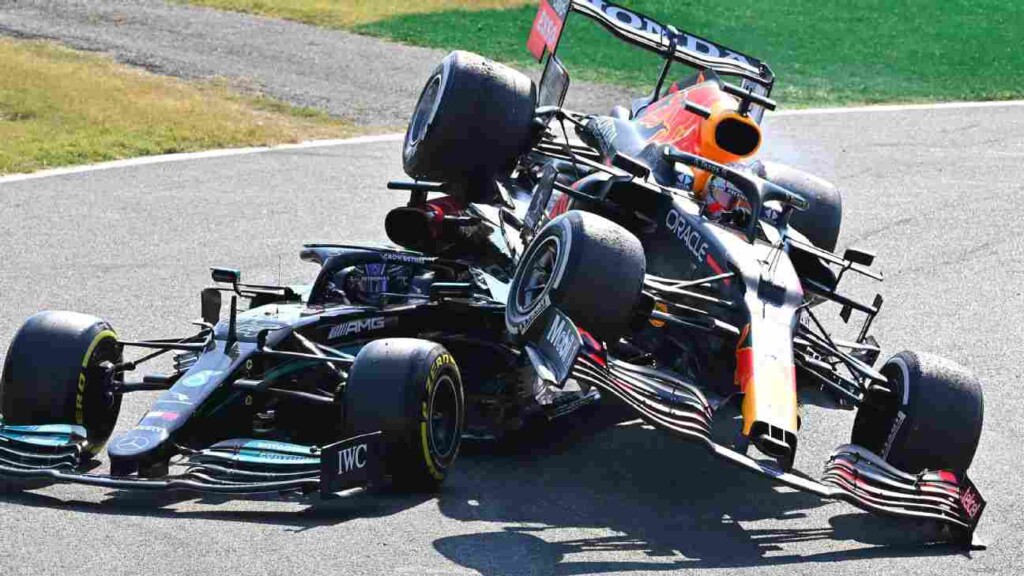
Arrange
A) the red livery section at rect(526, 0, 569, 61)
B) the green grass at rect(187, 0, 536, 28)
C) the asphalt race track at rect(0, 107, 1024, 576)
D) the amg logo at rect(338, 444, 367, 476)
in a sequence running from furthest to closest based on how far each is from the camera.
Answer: the green grass at rect(187, 0, 536, 28)
the red livery section at rect(526, 0, 569, 61)
the amg logo at rect(338, 444, 367, 476)
the asphalt race track at rect(0, 107, 1024, 576)

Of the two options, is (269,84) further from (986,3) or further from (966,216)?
(986,3)

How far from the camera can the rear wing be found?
11.2m

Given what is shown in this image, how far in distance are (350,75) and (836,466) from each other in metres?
13.8

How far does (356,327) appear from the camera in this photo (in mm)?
8688

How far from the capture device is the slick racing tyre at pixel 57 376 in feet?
26.0

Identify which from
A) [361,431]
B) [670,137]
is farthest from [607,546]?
[670,137]

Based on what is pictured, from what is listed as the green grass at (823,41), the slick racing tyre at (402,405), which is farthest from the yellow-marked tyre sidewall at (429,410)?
the green grass at (823,41)

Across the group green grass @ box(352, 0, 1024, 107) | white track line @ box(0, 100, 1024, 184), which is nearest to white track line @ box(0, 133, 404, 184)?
white track line @ box(0, 100, 1024, 184)

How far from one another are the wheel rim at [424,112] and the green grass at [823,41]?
10.0 metres

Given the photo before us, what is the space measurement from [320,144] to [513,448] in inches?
348

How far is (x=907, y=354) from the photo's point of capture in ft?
26.7

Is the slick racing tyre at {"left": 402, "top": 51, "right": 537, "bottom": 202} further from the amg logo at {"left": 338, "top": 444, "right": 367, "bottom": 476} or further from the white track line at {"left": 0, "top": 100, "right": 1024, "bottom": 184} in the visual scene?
the white track line at {"left": 0, "top": 100, "right": 1024, "bottom": 184}

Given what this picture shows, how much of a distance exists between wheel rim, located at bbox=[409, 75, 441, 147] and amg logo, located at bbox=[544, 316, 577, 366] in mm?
2591

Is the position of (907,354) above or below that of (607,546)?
above
